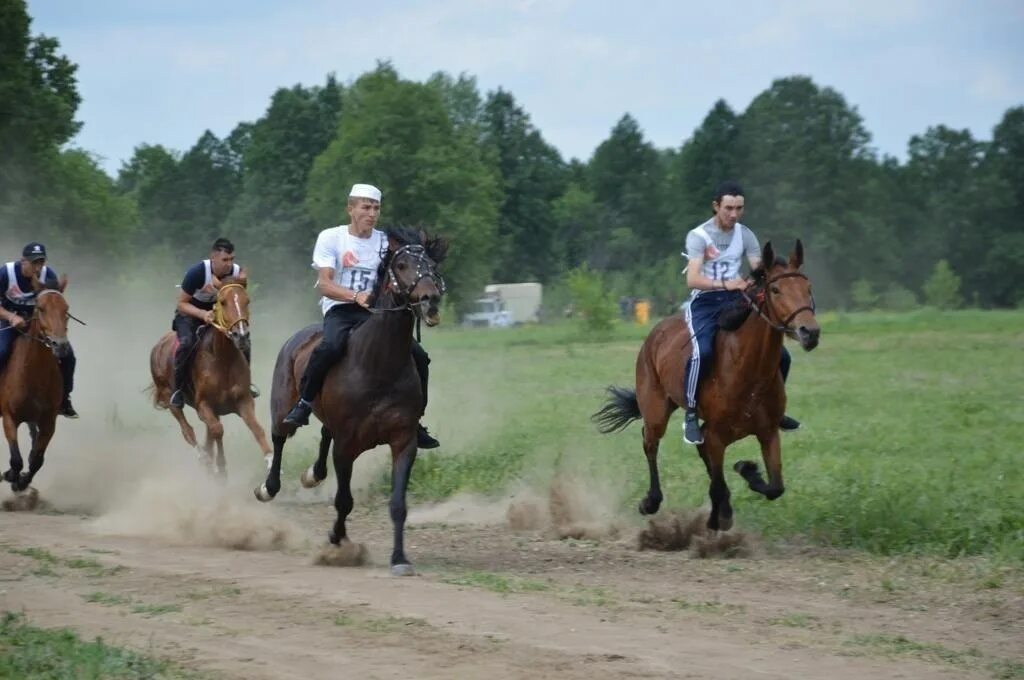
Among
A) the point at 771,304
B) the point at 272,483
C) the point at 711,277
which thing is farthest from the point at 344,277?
the point at 771,304

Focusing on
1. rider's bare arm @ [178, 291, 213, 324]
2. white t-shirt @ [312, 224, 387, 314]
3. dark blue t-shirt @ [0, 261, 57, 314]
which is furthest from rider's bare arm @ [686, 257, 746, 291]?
dark blue t-shirt @ [0, 261, 57, 314]

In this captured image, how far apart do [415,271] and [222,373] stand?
6.75 metres

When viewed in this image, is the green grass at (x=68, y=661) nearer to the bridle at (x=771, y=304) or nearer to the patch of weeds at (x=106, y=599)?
the patch of weeds at (x=106, y=599)

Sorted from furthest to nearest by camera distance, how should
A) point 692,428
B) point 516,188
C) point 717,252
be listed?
point 516,188 → point 717,252 → point 692,428

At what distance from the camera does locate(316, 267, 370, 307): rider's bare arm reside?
12367 millimetres

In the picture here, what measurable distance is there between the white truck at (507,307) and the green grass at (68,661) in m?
90.1

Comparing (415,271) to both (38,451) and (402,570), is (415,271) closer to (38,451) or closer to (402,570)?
(402,570)

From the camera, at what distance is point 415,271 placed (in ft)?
38.9

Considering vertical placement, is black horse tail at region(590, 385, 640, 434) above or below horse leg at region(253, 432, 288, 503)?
above

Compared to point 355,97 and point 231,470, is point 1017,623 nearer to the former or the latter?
point 231,470

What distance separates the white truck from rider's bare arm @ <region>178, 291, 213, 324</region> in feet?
265


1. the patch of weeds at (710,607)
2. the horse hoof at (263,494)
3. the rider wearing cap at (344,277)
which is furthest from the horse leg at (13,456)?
the patch of weeds at (710,607)

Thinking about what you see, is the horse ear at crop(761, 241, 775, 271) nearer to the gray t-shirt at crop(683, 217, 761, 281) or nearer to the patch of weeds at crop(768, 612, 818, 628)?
the gray t-shirt at crop(683, 217, 761, 281)

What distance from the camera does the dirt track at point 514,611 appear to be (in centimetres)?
836
